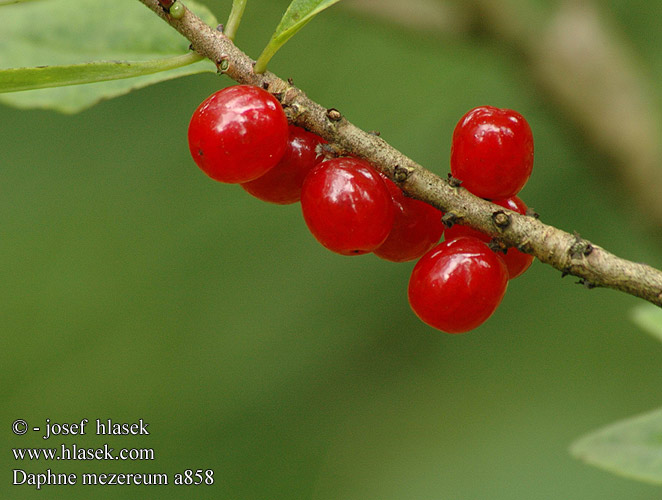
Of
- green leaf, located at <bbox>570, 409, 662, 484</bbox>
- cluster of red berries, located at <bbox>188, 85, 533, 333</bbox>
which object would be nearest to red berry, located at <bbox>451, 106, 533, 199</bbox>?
cluster of red berries, located at <bbox>188, 85, 533, 333</bbox>

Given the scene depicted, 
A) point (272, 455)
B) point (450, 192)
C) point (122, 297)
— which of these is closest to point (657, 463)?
point (450, 192)

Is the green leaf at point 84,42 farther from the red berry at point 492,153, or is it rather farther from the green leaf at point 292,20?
the red berry at point 492,153

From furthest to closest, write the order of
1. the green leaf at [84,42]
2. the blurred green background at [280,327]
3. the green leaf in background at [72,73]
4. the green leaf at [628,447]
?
1. the blurred green background at [280,327]
2. the green leaf at [628,447]
3. the green leaf at [84,42]
4. the green leaf in background at [72,73]

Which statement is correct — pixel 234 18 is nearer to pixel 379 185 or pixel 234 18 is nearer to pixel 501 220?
pixel 379 185

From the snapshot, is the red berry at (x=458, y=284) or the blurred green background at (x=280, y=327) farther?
the blurred green background at (x=280, y=327)

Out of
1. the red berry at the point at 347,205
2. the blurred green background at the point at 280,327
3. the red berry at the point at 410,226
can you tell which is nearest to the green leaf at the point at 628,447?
the red berry at the point at 410,226

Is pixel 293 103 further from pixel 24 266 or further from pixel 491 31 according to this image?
pixel 24 266

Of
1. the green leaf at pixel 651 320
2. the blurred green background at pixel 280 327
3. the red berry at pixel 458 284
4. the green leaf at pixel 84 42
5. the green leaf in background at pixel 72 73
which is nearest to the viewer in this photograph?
the green leaf in background at pixel 72 73
